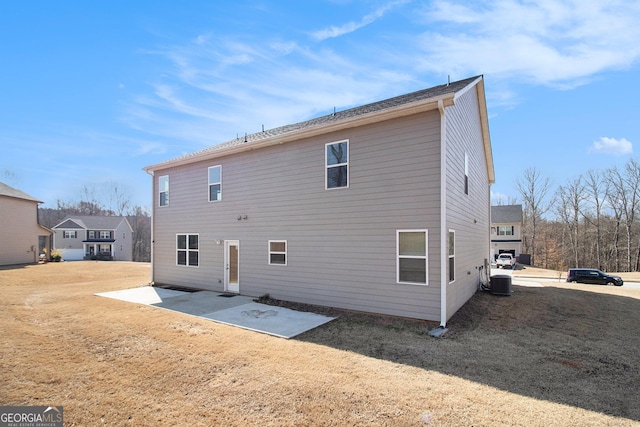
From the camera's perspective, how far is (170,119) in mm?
16250

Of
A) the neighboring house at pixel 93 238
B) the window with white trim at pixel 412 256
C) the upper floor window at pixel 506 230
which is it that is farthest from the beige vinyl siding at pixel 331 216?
the neighboring house at pixel 93 238

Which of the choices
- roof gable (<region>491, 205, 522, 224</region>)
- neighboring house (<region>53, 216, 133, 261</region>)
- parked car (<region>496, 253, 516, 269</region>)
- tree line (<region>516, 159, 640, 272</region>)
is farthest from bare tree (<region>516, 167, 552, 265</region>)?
neighboring house (<region>53, 216, 133, 261</region>)

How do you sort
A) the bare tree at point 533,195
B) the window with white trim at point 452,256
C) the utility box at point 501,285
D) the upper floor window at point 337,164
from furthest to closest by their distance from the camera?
the bare tree at point 533,195 → the utility box at point 501,285 → the upper floor window at point 337,164 → the window with white trim at point 452,256

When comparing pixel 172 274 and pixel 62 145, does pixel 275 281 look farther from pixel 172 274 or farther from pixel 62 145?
pixel 62 145

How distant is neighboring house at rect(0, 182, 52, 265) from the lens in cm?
2228

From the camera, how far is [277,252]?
10.2 meters

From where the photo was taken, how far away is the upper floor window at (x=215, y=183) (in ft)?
39.4

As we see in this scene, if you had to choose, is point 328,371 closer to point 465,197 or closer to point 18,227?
point 465,197

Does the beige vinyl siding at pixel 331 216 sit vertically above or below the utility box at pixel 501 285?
above

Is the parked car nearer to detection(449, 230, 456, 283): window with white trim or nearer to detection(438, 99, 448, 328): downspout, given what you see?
detection(449, 230, 456, 283): window with white trim

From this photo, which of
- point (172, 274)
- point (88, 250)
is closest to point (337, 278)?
point (172, 274)

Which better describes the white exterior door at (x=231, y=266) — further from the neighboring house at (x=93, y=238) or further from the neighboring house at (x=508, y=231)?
the neighboring house at (x=93, y=238)

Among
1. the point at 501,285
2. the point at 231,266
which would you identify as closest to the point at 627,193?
the point at 501,285

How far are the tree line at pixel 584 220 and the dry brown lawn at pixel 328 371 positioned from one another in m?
32.8
